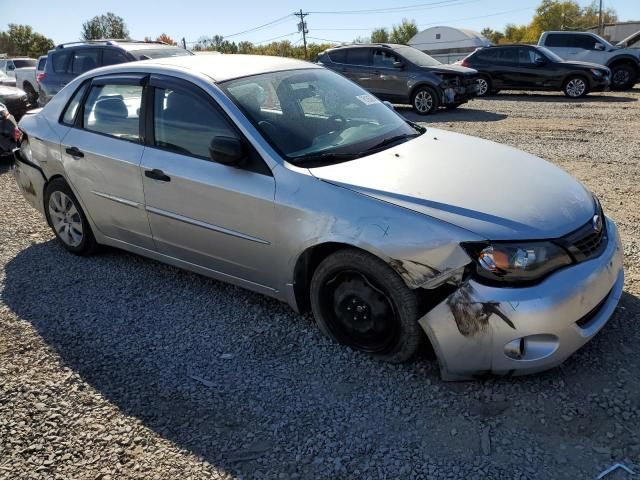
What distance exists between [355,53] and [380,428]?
12706 millimetres

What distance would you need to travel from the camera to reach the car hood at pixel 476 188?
9.22 feet

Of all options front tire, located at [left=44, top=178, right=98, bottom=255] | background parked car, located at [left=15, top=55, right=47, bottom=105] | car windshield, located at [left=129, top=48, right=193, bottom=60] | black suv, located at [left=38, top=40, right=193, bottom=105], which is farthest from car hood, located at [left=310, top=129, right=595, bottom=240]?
background parked car, located at [left=15, top=55, right=47, bottom=105]

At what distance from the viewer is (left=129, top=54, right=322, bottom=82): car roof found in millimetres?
3850

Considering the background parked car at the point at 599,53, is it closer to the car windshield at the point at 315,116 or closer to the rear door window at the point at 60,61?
the rear door window at the point at 60,61

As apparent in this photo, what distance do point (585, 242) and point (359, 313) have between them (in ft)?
4.15

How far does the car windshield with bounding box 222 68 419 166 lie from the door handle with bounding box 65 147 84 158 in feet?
4.94

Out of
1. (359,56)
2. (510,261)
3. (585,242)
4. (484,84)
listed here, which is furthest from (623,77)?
(510,261)

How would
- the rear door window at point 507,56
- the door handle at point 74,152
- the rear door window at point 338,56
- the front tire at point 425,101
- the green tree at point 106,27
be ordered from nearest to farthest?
the door handle at point 74,152
the front tire at point 425,101
the rear door window at point 338,56
the rear door window at point 507,56
the green tree at point 106,27

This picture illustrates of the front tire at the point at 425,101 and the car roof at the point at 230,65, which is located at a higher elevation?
the car roof at the point at 230,65

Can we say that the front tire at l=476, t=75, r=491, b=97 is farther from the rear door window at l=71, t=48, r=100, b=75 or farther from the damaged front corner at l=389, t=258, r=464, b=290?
the damaged front corner at l=389, t=258, r=464, b=290

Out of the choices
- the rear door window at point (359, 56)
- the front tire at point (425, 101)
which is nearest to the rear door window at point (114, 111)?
the front tire at point (425, 101)

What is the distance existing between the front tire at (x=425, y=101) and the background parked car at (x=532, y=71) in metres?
4.23

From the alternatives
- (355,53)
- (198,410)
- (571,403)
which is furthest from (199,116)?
(355,53)

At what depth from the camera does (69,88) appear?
4.78 meters
